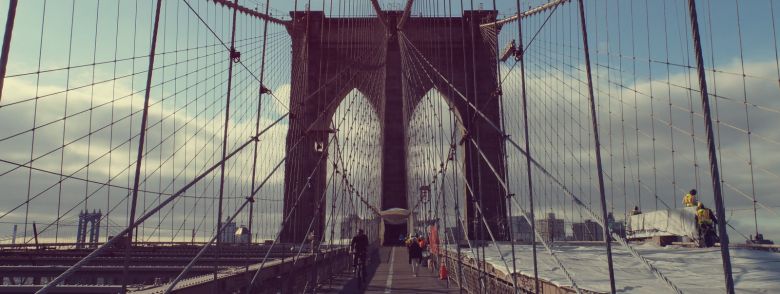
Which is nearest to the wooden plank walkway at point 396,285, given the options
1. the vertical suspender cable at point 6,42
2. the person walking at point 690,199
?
the person walking at point 690,199

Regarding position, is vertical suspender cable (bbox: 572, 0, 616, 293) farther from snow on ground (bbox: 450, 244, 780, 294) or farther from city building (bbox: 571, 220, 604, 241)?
city building (bbox: 571, 220, 604, 241)

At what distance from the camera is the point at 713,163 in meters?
2.60

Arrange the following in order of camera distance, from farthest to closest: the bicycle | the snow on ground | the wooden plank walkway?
the bicycle, the wooden plank walkway, the snow on ground

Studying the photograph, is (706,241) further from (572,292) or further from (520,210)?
(572,292)

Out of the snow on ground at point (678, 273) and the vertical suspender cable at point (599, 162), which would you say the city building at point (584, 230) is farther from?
the vertical suspender cable at point (599, 162)

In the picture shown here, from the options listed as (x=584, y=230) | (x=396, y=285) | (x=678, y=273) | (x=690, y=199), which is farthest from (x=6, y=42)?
(x=584, y=230)

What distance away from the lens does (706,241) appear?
35.3 feet

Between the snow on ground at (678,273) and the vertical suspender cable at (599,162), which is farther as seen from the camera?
the snow on ground at (678,273)

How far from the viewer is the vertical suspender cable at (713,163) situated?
2568 mm

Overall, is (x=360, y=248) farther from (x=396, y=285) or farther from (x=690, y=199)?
(x=690, y=199)

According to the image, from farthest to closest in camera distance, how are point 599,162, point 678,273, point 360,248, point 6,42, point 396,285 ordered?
point 360,248 → point 396,285 → point 678,273 → point 599,162 → point 6,42

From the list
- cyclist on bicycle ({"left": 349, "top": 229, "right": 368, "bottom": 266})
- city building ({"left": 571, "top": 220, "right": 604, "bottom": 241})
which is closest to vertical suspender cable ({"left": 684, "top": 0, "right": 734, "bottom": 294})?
cyclist on bicycle ({"left": 349, "top": 229, "right": 368, "bottom": 266})

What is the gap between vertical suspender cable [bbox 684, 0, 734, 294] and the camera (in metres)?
2.57

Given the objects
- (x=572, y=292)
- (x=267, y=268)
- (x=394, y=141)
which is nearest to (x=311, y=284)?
(x=267, y=268)
